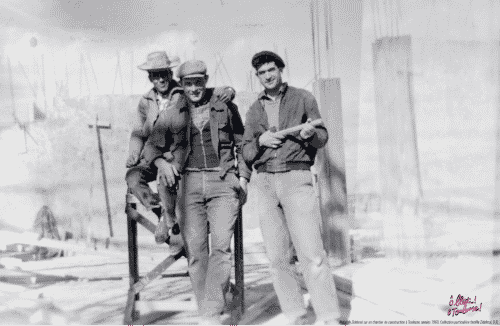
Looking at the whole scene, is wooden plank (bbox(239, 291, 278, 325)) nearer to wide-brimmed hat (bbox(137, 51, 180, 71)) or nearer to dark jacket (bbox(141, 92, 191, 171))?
Result: dark jacket (bbox(141, 92, 191, 171))

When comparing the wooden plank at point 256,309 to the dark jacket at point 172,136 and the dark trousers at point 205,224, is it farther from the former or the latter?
the dark jacket at point 172,136

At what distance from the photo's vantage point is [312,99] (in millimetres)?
3016

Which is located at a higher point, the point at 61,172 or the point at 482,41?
the point at 482,41

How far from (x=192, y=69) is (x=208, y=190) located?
75 cm

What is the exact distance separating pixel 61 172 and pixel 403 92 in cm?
759

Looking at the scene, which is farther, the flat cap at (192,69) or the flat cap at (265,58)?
the flat cap at (192,69)

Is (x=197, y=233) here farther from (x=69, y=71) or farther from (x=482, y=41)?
(x=69, y=71)

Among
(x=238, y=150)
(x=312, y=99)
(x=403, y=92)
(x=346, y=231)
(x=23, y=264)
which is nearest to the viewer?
(x=312, y=99)

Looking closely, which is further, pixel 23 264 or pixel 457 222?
pixel 457 222

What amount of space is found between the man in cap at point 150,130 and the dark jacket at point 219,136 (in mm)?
75

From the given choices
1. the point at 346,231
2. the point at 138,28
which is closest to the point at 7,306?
the point at 346,231

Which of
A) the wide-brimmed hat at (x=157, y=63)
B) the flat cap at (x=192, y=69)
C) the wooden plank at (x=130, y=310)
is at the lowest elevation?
the wooden plank at (x=130, y=310)

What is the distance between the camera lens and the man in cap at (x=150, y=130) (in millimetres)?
3350

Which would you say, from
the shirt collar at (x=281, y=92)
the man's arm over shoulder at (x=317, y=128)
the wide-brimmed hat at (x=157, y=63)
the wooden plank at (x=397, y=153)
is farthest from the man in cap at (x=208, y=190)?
the wooden plank at (x=397, y=153)
